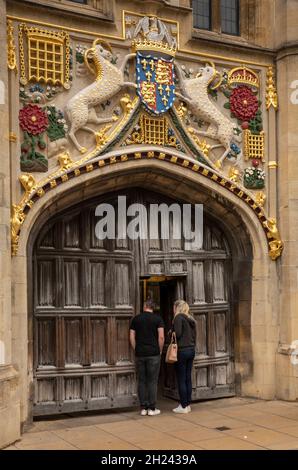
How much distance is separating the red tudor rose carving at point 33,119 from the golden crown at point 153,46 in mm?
1720

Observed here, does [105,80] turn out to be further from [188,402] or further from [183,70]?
[188,402]

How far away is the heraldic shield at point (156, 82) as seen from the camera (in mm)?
8930

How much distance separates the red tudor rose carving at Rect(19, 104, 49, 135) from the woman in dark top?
3.04 meters

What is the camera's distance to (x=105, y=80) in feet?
28.4

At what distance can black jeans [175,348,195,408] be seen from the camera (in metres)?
8.70

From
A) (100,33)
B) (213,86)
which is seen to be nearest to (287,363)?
(213,86)

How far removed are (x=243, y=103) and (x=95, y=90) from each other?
2.50 meters

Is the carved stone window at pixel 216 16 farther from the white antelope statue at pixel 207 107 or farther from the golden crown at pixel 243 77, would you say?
the white antelope statue at pixel 207 107

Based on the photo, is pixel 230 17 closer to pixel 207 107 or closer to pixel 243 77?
pixel 243 77

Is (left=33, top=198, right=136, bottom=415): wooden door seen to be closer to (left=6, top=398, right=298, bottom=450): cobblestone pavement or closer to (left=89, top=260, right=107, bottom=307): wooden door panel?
(left=89, top=260, right=107, bottom=307): wooden door panel

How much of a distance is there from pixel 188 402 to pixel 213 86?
4636mm

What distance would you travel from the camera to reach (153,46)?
29.6 feet

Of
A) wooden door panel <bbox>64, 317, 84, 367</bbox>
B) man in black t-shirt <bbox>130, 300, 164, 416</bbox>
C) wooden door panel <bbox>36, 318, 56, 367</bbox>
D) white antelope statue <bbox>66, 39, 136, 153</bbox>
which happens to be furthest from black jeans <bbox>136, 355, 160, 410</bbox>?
white antelope statue <bbox>66, 39, 136, 153</bbox>

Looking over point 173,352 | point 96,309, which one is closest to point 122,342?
point 96,309
